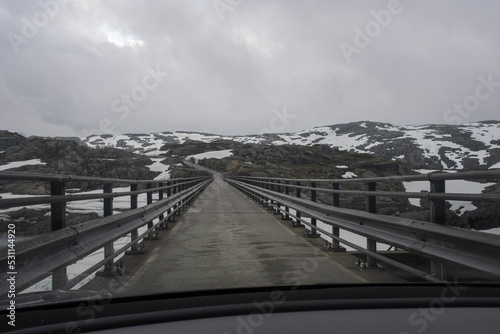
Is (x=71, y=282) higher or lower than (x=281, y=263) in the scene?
higher

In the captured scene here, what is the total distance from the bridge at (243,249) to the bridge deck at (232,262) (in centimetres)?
2

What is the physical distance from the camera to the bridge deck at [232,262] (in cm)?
488

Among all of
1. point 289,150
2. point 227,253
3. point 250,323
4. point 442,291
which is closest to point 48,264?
point 250,323

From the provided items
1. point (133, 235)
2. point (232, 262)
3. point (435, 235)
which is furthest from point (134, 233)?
point (435, 235)

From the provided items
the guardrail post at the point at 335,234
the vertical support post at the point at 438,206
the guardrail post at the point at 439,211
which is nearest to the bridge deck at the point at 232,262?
the guardrail post at the point at 335,234

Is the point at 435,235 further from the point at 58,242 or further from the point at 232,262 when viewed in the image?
the point at 58,242

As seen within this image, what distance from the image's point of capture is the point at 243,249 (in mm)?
7211

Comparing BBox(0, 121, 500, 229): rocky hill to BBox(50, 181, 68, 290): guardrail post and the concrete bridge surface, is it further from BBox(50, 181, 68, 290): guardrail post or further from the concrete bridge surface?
the concrete bridge surface

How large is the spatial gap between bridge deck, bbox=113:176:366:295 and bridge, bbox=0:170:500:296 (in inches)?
0.6

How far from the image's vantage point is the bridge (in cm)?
310

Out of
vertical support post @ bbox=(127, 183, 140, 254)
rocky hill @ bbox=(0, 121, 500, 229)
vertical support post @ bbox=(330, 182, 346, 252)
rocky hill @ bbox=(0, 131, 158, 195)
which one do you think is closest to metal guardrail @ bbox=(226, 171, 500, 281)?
vertical support post @ bbox=(330, 182, 346, 252)

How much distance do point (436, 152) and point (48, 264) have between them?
21884 centimetres

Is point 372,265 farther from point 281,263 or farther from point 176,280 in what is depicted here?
point 176,280

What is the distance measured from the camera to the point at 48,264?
3127 mm
